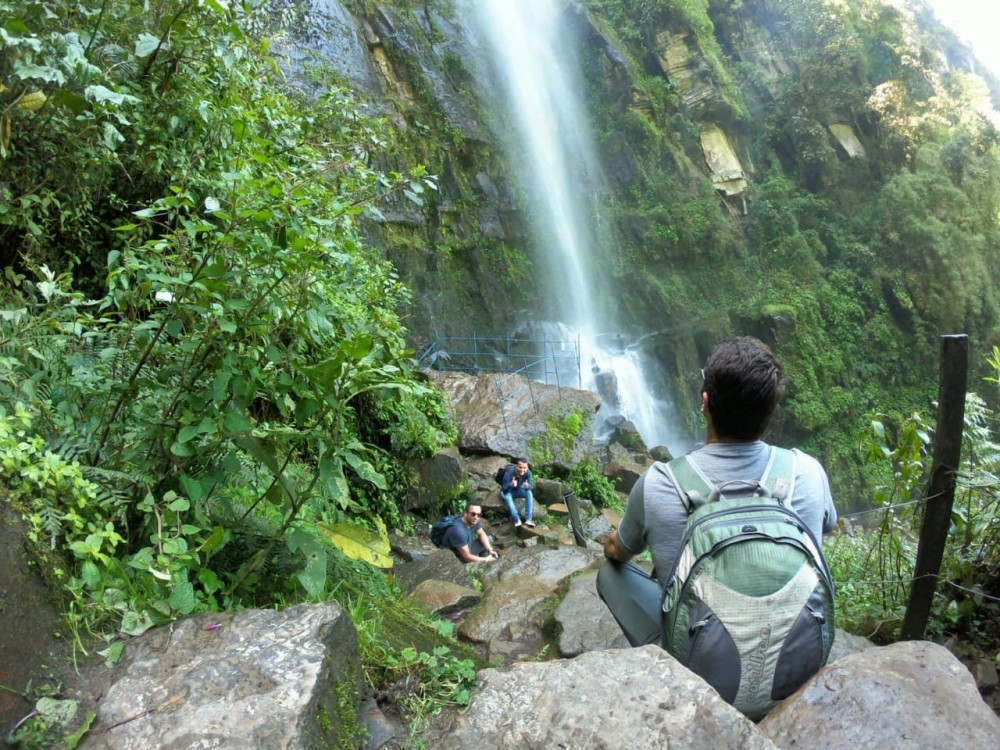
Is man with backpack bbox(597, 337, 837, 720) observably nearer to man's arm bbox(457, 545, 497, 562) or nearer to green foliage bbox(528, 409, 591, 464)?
man's arm bbox(457, 545, 497, 562)

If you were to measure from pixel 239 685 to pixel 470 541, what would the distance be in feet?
17.1

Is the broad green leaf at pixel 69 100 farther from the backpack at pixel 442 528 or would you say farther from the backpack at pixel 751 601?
the backpack at pixel 442 528

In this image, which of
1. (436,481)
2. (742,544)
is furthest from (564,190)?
(742,544)

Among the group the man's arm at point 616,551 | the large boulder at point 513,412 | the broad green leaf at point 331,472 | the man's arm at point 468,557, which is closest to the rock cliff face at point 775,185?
the large boulder at point 513,412

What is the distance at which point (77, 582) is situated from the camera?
1.82m

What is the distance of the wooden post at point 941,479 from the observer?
259cm

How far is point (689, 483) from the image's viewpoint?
1.99m

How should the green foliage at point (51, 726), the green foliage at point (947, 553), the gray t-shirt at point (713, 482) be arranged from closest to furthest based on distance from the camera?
the green foliage at point (51, 726)
the gray t-shirt at point (713, 482)
the green foliage at point (947, 553)

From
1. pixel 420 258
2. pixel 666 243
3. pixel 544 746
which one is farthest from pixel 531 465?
pixel 666 243

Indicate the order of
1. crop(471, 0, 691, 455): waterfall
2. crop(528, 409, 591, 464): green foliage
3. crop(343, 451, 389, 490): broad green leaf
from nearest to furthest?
crop(343, 451, 389, 490): broad green leaf
crop(528, 409, 591, 464): green foliage
crop(471, 0, 691, 455): waterfall

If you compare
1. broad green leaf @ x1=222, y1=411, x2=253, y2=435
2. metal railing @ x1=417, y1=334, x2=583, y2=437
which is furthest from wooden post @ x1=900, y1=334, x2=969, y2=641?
metal railing @ x1=417, y1=334, x2=583, y2=437

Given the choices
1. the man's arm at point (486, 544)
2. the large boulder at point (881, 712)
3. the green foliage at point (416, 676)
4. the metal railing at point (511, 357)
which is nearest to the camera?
the large boulder at point (881, 712)

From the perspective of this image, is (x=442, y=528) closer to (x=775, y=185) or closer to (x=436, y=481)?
(x=436, y=481)

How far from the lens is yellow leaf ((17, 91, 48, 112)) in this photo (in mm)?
2826
